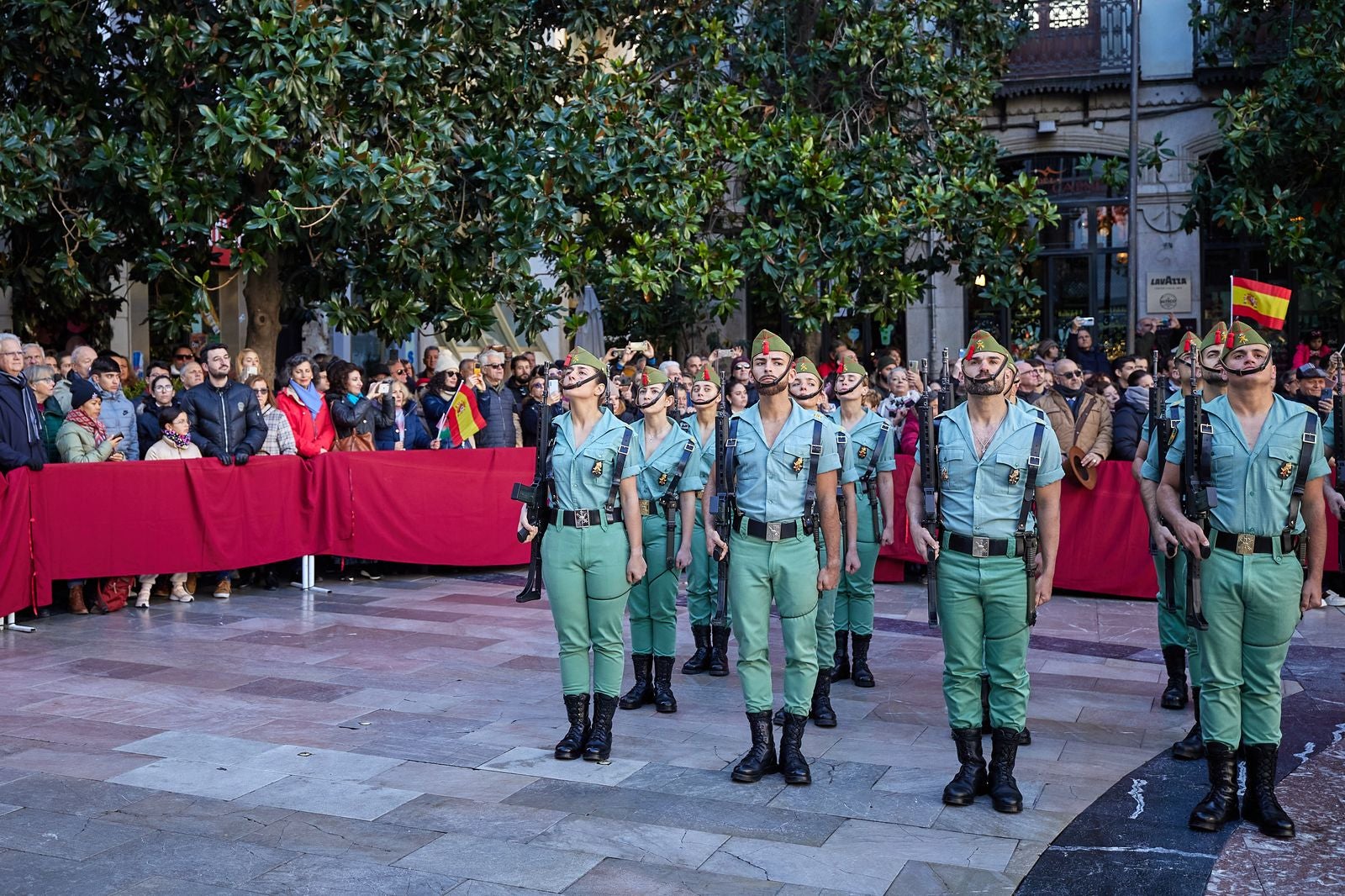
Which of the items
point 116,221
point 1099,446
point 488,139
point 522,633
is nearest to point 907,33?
point 488,139

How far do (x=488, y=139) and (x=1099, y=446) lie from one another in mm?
6437

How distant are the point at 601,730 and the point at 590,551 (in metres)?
0.89

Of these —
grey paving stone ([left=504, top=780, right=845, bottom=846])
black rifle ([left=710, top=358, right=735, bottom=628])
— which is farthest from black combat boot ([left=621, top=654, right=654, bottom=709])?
grey paving stone ([left=504, top=780, right=845, bottom=846])

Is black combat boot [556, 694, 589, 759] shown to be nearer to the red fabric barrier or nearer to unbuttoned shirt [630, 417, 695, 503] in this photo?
unbuttoned shirt [630, 417, 695, 503]

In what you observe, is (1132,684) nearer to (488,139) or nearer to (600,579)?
(600,579)

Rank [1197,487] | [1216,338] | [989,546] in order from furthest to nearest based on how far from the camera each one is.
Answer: [1216,338]
[989,546]
[1197,487]

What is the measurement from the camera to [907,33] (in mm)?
19125

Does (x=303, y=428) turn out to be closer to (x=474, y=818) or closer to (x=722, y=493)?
(x=722, y=493)

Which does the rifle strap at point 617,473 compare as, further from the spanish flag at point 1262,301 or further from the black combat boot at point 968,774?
the spanish flag at point 1262,301

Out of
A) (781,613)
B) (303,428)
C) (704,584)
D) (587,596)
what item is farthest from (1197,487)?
(303,428)

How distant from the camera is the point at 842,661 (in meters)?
9.03

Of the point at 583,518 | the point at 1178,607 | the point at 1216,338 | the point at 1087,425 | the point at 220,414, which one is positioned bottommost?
the point at 1178,607

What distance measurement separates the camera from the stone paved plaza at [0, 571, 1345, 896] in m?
5.48

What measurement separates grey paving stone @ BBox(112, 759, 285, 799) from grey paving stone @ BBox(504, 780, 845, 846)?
1246 mm
